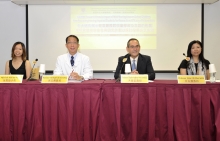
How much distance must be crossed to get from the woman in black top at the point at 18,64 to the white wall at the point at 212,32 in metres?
3.00

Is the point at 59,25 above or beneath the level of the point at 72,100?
above

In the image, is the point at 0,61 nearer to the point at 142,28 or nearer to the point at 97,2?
the point at 97,2

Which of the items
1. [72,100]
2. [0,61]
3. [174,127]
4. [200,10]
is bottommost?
[174,127]

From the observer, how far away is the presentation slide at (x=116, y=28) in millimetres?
3648

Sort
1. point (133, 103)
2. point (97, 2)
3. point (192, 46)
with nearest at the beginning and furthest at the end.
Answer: point (133, 103), point (192, 46), point (97, 2)

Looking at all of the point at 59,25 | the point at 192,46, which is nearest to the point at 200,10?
the point at 192,46

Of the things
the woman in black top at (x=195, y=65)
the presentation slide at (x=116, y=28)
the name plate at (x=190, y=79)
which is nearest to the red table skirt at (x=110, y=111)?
the name plate at (x=190, y=79)

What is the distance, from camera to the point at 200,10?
3.63m

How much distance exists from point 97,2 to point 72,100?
88.3 inches

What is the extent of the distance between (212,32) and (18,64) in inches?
127

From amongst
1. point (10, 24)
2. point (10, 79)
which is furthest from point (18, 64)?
point (10, 24)

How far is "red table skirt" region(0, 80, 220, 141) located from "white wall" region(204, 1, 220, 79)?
2.16 metres

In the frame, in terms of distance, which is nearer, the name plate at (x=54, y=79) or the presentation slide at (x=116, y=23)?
the name plate at (x=54, y=79)

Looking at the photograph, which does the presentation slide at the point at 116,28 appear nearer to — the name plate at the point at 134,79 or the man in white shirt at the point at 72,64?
the man in white shirt at the point at 72,64
